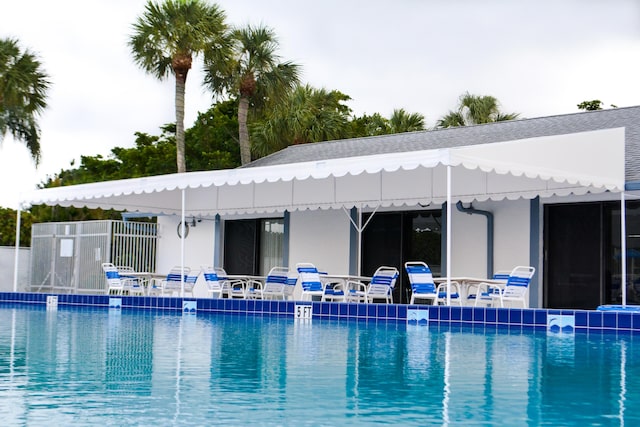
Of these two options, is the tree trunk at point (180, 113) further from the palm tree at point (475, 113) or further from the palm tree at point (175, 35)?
the palm tree at point (475, 113)

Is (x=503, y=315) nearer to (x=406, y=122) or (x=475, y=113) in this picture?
(x=406, y=122)

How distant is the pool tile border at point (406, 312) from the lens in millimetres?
10711

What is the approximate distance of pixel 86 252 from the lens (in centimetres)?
2128

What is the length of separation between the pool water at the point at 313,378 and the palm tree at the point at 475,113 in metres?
22.6

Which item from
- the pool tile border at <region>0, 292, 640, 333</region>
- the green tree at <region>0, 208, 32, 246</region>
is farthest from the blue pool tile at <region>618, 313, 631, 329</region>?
the green tree at <region>0, 208, 32, 246</region>

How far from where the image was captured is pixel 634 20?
904 inches

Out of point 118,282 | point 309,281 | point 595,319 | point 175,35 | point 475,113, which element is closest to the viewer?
point 595,319

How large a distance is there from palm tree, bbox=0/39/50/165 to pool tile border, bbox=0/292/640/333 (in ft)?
30.1

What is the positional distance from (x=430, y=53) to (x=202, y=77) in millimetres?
7705

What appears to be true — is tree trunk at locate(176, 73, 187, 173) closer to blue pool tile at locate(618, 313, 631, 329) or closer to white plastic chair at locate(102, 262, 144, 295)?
white plastic chair at locate(102, 262, 144, 295)

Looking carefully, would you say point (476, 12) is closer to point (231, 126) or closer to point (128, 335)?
point (231, 126)

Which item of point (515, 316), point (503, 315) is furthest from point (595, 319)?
point (503, 315)

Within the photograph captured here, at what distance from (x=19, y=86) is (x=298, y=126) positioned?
34.8 ft

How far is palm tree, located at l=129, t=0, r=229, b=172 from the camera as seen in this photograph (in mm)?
24812
